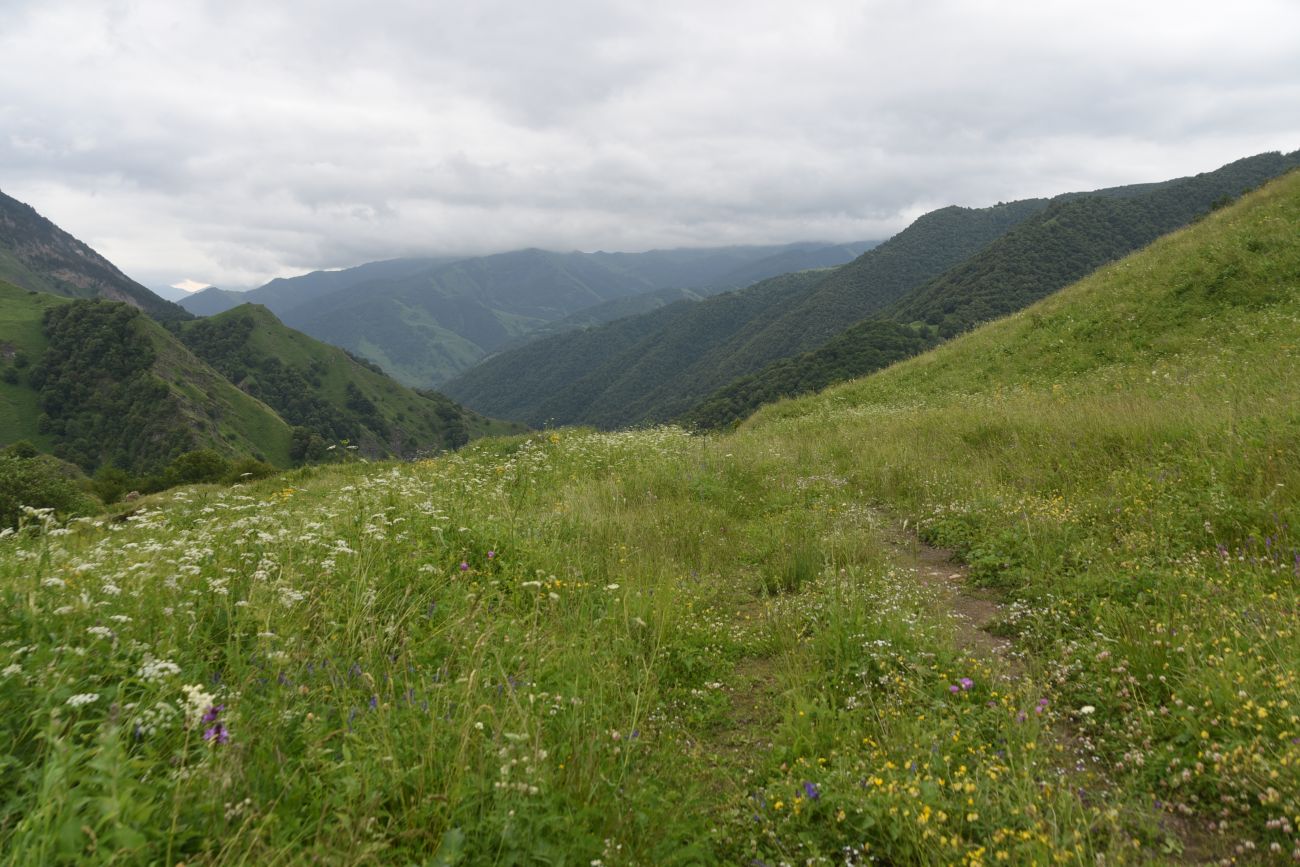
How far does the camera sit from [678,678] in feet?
14.1

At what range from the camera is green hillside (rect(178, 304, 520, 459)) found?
531 feet

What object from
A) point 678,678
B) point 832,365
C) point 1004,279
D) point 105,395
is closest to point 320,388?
point 105,395

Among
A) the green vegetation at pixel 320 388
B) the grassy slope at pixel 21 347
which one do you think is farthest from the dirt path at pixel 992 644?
the grassy slope at pixel 21 347

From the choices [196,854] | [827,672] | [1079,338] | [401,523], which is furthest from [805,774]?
[1079,338]

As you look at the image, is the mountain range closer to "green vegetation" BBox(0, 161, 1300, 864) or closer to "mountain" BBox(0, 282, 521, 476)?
"mountain" BBox(0, 282, 521, 476)

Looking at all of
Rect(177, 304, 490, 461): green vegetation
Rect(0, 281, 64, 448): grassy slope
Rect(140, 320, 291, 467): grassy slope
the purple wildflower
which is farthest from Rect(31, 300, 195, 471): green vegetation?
the purple wildflower

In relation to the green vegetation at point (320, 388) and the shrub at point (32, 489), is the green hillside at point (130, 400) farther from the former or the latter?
the shrub at point (32, 489)

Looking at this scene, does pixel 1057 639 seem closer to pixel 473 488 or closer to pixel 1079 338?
pixel 473 488

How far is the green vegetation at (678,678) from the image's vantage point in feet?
7.88

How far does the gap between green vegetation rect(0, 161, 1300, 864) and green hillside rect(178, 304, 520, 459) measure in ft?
518

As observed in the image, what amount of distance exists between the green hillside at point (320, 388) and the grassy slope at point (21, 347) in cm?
3351

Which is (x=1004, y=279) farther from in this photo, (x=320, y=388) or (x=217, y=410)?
(x=320, y=388)

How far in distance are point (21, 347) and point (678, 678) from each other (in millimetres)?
202894

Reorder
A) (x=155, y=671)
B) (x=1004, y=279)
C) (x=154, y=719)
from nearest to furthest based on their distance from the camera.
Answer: (x=154, y=719) → (x=155, y=671) → (x=1004, y=279)
